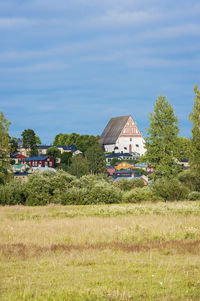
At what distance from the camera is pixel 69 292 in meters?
8.75

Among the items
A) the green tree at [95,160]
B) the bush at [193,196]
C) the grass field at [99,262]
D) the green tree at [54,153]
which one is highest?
the green tree at [54,153]

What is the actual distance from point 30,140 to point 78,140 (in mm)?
30402

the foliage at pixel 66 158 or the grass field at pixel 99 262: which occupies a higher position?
the foliage at pixel 66 158

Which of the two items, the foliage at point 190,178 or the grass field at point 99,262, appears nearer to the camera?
the grass field at point 99,262

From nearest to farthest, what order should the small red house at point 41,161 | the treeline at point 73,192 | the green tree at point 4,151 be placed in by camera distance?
the treeline at point 73,192 → the green tree at point 4,151 → the small red house at point 41,161

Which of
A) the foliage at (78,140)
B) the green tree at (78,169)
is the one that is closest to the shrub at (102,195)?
the green tree at (78,169)

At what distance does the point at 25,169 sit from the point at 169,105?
282ft

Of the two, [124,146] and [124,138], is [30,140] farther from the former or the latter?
[124,138]

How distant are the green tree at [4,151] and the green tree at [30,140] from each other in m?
78.3

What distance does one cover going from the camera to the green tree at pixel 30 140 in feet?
458

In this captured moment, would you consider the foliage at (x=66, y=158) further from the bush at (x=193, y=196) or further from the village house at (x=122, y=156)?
the bush at (x=193, y=196)

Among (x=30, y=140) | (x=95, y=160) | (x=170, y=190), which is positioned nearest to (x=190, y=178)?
(x=170, y=190)

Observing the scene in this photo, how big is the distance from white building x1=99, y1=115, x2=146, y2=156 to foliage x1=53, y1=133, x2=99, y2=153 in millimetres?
14355

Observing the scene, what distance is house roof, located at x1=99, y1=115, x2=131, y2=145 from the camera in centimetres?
18202
